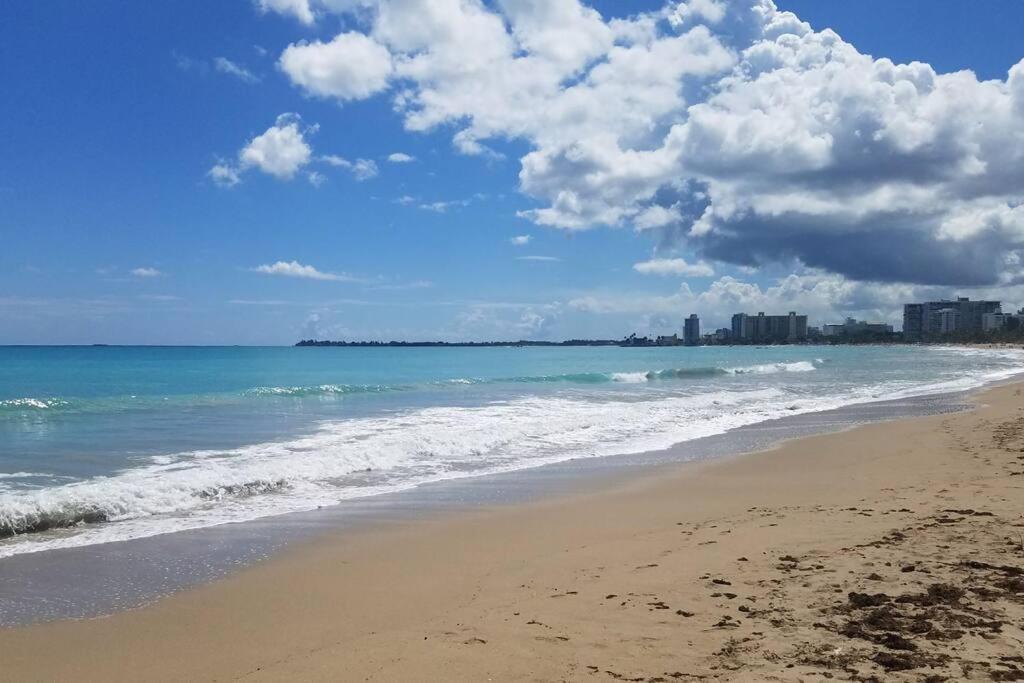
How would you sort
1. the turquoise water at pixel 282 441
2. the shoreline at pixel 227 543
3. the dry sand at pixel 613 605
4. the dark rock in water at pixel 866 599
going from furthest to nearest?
the turquoise water at pixel 282 441
the shoreline at pixel 227 543
the dark rock in water at pixel 866 599
the dry sand at pixel 613 605

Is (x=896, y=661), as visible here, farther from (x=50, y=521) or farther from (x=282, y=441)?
(x=282, y=441)

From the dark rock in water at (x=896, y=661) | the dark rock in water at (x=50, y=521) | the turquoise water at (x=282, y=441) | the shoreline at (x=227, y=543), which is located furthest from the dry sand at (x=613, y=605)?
the dark rock in water at (x=50, y=521)

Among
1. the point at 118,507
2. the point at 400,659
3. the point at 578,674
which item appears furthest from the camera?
the point at 118,507

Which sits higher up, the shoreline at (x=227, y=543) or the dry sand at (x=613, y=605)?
the dry sand at (x=613, y=605)

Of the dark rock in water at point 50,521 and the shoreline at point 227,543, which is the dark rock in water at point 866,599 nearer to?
the shoreline at point 227,543

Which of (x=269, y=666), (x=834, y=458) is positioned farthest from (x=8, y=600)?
(x=834, y=458)

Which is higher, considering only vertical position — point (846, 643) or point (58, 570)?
point (846, 643)

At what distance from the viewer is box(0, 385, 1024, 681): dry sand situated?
4.14 meters

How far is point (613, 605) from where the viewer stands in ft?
16.9

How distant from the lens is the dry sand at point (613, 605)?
4.14m

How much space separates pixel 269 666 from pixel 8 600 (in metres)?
2.92

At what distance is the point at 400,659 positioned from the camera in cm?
434

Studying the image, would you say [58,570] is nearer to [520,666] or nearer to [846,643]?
[520,666]

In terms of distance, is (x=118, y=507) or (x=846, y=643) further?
(x=118, y=507)
